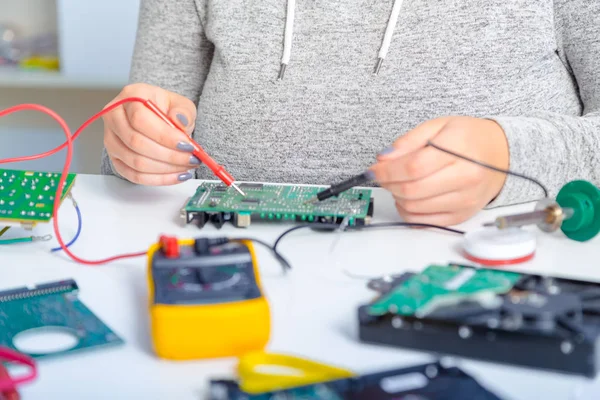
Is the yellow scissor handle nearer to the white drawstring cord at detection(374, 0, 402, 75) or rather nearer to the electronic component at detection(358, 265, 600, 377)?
the electronic component at detection(358, 265, 600, 377)

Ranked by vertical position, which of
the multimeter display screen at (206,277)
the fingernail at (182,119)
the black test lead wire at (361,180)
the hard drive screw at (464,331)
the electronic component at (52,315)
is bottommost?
the electronic component at (52,315)

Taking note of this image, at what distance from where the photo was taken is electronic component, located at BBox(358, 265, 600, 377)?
0.50 metres

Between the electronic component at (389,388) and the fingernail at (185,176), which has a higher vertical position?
the fingernail at (185,176)

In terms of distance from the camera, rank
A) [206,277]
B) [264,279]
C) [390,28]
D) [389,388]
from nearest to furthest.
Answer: [389,388]
[206,277]
[264,279]
[390,28]

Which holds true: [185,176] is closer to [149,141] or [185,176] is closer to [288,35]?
[149,141]

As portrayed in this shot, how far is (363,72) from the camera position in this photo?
1.11 m

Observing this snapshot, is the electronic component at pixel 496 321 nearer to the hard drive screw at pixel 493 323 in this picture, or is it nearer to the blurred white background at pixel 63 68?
the hard drive screw at pixel 493 323

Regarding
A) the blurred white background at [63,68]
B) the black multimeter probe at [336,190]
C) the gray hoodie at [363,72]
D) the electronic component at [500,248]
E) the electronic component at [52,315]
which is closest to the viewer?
the electronic component at [52,315]

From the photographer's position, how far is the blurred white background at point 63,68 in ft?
7.21

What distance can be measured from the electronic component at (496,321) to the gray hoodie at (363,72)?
562 mm

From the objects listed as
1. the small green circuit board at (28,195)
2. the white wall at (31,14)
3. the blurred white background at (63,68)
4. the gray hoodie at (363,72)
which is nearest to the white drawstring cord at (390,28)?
the gray hoodie at (363,72)

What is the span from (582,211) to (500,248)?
0.13 meters

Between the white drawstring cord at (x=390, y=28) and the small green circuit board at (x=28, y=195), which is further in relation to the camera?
the white drawstring cord at (x=390, y=28)

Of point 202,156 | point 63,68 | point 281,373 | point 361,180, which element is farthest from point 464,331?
point 63,68
